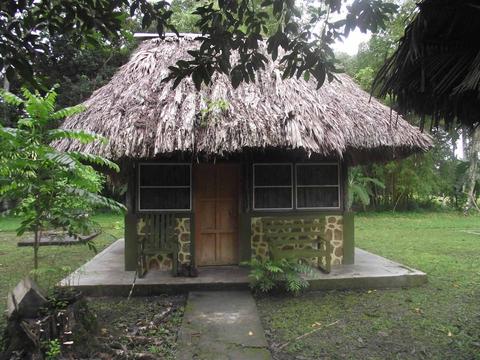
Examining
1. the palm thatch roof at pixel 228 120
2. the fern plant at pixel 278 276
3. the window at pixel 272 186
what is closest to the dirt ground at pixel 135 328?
the fern plant at pixel 278 276

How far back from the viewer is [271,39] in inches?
112

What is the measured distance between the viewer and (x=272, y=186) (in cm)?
736

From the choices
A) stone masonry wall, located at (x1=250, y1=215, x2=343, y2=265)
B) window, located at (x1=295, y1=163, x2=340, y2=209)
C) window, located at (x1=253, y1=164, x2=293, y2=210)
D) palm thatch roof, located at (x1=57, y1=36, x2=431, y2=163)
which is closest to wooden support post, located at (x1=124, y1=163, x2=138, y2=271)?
palm thatch roof, located at (x1=57, y1=36, x2=431, y2=163)

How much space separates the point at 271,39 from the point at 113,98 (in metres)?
4.83

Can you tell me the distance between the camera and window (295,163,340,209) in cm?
740

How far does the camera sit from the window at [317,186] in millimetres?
7402

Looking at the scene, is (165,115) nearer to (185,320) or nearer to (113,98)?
(113,98)

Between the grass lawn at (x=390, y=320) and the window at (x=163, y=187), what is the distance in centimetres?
226

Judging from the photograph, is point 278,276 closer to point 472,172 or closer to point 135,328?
point 135,328

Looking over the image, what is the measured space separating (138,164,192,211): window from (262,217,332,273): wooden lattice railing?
4.65 ft

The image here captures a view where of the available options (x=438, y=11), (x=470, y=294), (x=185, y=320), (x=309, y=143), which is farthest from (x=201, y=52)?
(x=470, y=294)

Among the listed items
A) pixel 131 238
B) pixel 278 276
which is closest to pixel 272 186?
pixel 278 276

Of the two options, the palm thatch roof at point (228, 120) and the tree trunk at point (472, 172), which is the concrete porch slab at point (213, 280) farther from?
the tree trunk at point (472, 172)

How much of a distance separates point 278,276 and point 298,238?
994mm
